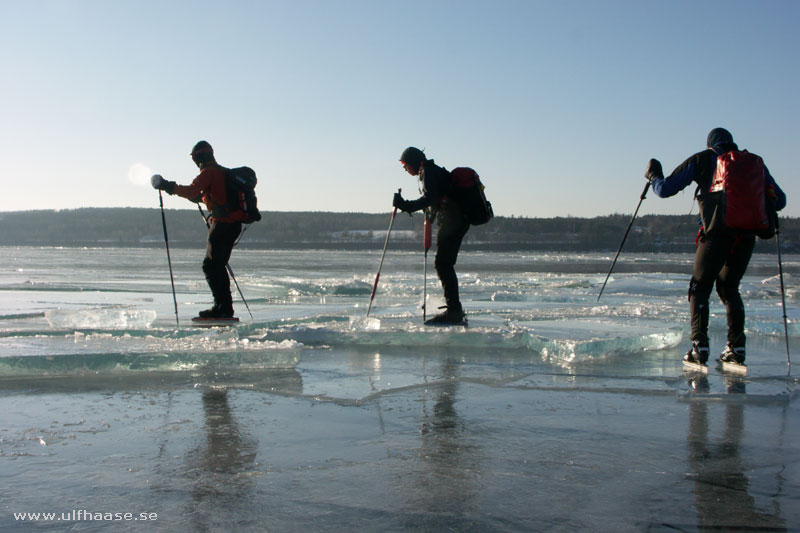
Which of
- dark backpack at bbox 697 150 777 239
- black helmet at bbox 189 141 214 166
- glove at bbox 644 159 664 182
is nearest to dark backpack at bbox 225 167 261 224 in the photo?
black helmet at bbox 189 141 214 166

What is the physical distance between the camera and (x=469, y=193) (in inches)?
264

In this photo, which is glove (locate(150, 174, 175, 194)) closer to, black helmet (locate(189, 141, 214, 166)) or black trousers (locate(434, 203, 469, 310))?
black helmet (locate(189, 141, 214, 166))

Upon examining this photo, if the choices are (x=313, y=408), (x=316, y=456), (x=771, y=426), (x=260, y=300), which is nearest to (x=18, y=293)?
(x=260, y=300)

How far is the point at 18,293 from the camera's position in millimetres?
Answer: 11625

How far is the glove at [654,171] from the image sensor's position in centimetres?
518

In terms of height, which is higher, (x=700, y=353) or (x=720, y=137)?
(x=720, y=137)

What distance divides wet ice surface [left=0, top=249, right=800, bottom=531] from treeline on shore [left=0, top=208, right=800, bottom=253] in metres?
64.5

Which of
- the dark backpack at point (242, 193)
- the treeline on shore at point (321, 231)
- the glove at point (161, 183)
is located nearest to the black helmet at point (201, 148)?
the dark backpack at point (242, 193)

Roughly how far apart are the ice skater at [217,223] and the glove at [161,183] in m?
0.22

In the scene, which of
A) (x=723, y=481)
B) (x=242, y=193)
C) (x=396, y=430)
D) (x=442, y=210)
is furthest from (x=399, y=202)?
(x=723, y=481)

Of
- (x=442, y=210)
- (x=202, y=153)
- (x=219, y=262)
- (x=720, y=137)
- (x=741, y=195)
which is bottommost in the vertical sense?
(x=219, y=262)

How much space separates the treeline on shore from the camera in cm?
7494

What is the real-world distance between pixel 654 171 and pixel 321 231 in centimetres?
8288

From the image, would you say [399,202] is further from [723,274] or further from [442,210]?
[723,274]
